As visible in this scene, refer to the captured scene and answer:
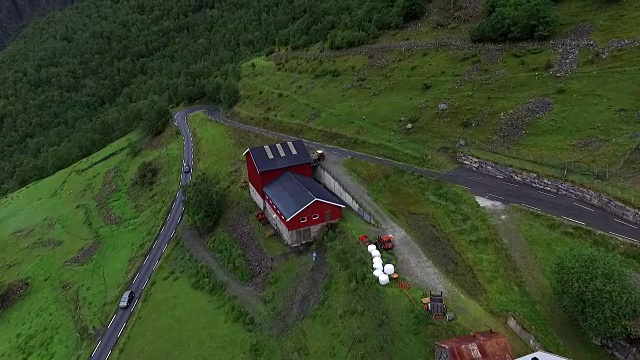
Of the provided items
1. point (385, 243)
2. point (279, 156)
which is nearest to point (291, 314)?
point (385, 243)

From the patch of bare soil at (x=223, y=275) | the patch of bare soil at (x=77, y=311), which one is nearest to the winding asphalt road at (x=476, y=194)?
the patch of bare soil at (x=77, y=311)

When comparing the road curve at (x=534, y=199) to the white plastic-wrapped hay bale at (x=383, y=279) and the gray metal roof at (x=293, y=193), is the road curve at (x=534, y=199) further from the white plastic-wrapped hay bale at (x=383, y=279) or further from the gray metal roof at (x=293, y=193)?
the white plastic-wrapped hay bale at (x=383, y=279)

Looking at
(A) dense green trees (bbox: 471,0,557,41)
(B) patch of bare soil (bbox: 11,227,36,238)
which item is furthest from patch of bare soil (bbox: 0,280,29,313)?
(A) dense green trees (bbox: 471,0,557,41)

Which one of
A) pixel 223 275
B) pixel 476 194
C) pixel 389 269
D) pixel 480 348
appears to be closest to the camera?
pixel 480 348

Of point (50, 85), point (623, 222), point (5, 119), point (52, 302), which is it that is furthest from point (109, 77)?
point (623, 222)

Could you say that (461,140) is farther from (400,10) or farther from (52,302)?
(52,302)

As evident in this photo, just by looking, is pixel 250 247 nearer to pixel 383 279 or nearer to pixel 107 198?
pixel 383 279
